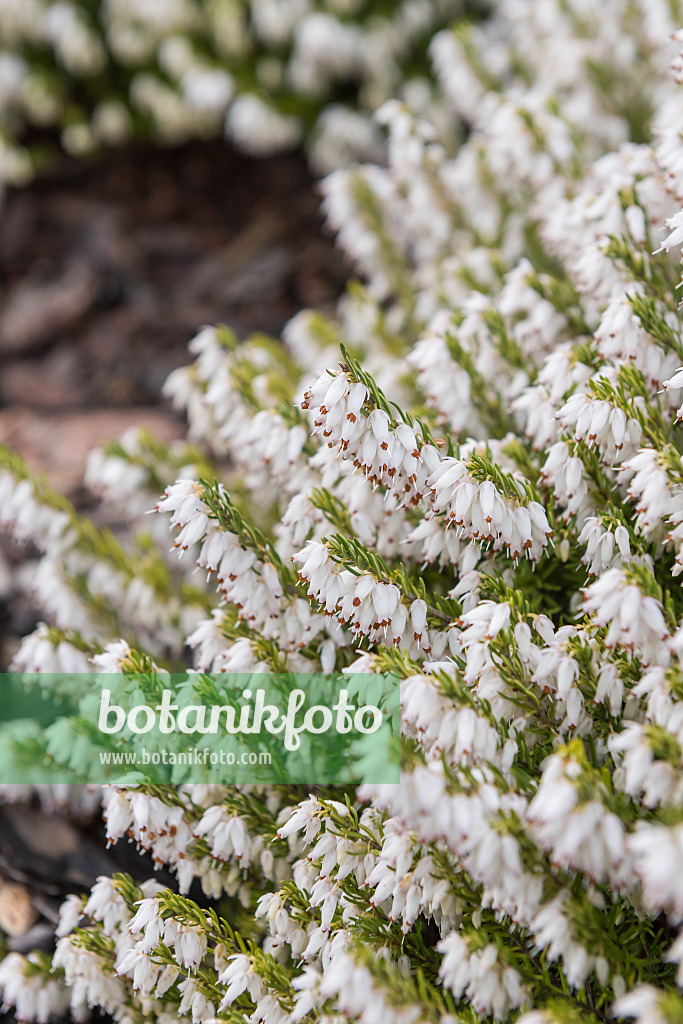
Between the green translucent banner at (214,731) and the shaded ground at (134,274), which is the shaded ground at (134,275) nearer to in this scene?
the shaded ground at (134,274)

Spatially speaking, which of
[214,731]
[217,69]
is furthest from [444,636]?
[217,69]

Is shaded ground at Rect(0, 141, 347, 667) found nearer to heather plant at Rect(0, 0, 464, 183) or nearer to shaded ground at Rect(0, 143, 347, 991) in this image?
shaded ground at Rect(0, 143, 347, 991)

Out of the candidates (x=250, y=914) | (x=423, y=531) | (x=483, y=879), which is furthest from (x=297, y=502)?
(x=250, y=914)

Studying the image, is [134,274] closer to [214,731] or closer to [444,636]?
[214,731]

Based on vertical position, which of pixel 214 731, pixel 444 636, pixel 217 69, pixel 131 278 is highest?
pixel 217 69

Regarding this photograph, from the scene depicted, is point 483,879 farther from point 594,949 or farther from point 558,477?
point 558,477
